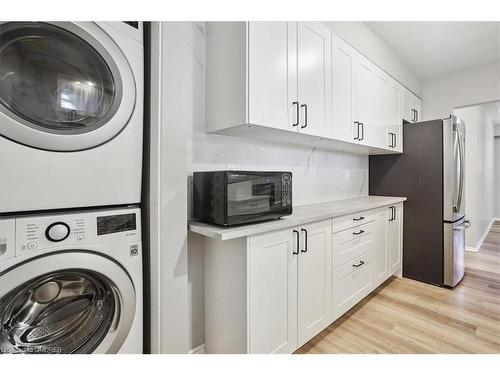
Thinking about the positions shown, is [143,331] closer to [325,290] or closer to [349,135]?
[325,290]

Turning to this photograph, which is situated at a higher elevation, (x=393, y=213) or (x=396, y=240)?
(x=393, y=213)

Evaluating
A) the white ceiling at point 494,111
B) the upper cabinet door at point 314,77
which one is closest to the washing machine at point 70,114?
the upper cabinet door at point 314,77

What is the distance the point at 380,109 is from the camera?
7.85 feet

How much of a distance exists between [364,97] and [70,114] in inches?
85.1

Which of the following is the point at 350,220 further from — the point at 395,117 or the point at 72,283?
the point at 72,283

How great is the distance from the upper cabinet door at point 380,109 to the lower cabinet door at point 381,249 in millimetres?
690

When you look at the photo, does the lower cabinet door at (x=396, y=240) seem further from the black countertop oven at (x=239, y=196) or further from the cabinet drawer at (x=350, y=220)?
the black countertop oven at (x=239, y=196)

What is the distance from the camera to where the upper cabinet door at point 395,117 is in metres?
2.55

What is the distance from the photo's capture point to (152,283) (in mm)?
1119

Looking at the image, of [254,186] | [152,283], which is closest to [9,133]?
[152,283]

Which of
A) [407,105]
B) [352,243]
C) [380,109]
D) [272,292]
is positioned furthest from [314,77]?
[407,105]

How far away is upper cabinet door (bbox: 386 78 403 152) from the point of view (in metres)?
2.55

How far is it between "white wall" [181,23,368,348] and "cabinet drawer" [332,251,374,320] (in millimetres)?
617

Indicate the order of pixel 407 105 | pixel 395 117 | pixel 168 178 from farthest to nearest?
1. pixel 407 105
2. pixel 395 117
3. pixel 168 178
